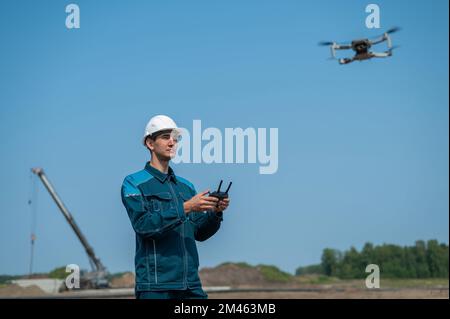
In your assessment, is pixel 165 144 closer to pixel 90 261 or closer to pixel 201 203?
pixel 201 203

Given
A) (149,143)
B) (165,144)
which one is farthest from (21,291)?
(165,144)

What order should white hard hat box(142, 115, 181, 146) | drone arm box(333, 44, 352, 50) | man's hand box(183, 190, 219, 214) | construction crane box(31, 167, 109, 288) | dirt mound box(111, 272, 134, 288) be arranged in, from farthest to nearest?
dirt mound box(111, 272, 134, 288) < construction crane box(31, 167, 109, 288) < drone arm box(333, 44, 352, 50) < white hard hat box(142, 115, 181, 146) < man's hand box(183, 190, 219, 214)

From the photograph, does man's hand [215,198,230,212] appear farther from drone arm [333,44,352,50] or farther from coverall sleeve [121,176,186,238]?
drone arm [333,44,352,50]

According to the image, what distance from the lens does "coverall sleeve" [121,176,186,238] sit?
5.18 metres

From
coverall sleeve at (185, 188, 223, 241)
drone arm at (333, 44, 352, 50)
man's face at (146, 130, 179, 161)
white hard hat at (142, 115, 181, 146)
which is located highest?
drone arm at (333, 44, 352, 50)

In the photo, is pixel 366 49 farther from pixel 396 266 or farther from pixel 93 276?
pixel 396 266

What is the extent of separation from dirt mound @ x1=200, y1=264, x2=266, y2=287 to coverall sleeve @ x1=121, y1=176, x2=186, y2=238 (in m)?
70.2

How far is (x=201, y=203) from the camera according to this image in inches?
203

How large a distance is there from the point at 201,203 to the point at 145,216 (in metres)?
0.40

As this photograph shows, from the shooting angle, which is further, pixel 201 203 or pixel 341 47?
pixel 341 47

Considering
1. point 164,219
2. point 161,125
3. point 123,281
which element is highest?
point 123,281

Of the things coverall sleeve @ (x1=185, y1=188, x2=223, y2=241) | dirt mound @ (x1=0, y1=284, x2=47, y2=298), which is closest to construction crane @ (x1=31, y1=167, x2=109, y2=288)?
dirt mound @ (x1=0, y1=284, x2=47, y2=298)

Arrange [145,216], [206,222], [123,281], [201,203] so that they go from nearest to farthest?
[201,203], [145,216], [206,222], [123,281]

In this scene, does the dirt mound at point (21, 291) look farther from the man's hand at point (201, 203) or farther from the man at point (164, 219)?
the man's hand at point (201, 203)
